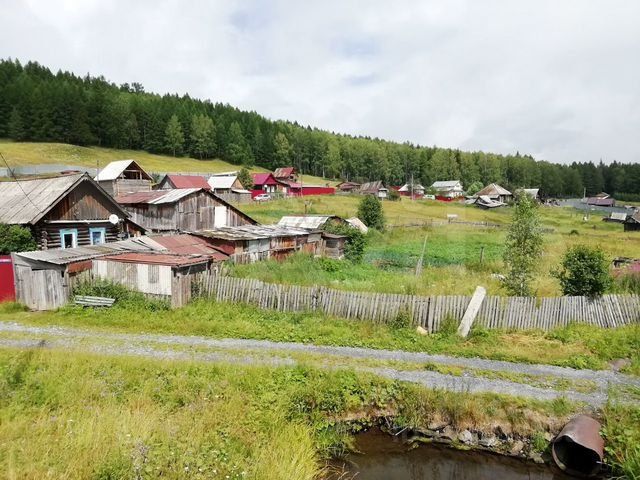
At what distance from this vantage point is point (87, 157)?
Answer: 286ft

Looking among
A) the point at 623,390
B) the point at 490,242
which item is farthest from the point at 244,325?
the point at 490,242

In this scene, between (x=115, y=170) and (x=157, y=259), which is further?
(x=115, y=170)

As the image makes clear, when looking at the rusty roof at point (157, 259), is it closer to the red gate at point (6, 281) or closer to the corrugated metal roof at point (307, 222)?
the red gate at point (6, 281)

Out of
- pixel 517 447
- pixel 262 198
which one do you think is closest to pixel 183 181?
pixel 262 198

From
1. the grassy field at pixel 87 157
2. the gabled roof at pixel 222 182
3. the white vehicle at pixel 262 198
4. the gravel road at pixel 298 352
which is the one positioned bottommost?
the gravel road at pixel 298 352

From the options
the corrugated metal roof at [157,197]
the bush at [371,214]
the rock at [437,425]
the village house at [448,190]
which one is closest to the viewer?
the rock at [437,425]

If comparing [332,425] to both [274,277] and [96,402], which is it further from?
[274,277]

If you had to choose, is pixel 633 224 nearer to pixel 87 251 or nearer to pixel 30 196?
pixel 87 251

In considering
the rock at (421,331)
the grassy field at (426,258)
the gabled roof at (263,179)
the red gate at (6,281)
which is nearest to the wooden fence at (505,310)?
the rock at (421,331)

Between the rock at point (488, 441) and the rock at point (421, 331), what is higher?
the rock at point (421, 331)

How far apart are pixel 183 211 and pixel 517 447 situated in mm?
29677

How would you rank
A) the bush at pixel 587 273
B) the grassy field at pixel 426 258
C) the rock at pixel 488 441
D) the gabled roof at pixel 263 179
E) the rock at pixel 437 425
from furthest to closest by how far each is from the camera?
the gabled roof at pixel 263 179, the grassy field at pixel 426 258, the bush at pixel 587 273, the rock at pixel 437 425, the rock at pixel 488 441

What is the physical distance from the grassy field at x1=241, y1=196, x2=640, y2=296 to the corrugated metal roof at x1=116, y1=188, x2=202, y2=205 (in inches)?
457

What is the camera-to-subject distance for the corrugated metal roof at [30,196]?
21.9 m
